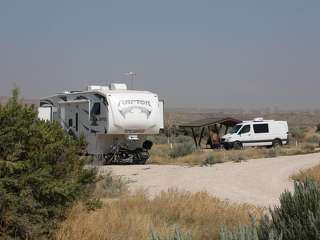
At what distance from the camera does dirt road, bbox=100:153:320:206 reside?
50.2 feet

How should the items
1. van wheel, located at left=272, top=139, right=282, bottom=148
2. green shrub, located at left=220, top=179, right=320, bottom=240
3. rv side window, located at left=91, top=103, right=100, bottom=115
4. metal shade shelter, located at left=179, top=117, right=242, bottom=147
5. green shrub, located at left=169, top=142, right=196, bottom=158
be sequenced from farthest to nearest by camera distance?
metal shade shelter, located at left=179, top=117, right=242, bottom=147 → van wheel, located at left=272, top=139, right=282, bottom=148 → green shrub, located at left=169, top=142, right=196, bottom=158 → rv side window, located at left=91, top=103, right=100, bottom=115 → green shrub, located at left=220, top=179, right=320, bottom=240

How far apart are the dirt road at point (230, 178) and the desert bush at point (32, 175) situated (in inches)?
222

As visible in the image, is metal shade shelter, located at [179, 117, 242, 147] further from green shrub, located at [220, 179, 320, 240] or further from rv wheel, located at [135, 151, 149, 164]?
green shrub, located at [220, 179, 320, 240]

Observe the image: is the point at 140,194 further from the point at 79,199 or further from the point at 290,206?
the point at 290,206

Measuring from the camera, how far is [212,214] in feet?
29.8

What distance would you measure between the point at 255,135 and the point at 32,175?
28763 mm

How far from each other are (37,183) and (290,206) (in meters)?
3.06

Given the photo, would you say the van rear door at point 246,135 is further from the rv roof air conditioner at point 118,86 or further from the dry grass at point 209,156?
the rv roof air conditioner at point 118,86

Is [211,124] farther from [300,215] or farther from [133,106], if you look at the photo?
[300,215]

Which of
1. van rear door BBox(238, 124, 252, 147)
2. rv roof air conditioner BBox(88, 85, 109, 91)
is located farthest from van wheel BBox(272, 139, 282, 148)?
rv roof air conditioner BBox(88, 85, 109, 91)

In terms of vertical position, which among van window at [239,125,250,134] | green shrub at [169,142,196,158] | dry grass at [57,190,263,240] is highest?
van window at [239,125,250,134]

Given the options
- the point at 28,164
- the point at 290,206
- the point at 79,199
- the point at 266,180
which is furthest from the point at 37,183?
the point at 266,180

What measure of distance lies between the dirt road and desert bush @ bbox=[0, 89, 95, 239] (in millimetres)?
5646

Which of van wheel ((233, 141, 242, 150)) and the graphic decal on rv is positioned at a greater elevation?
the graphic decal on rv
